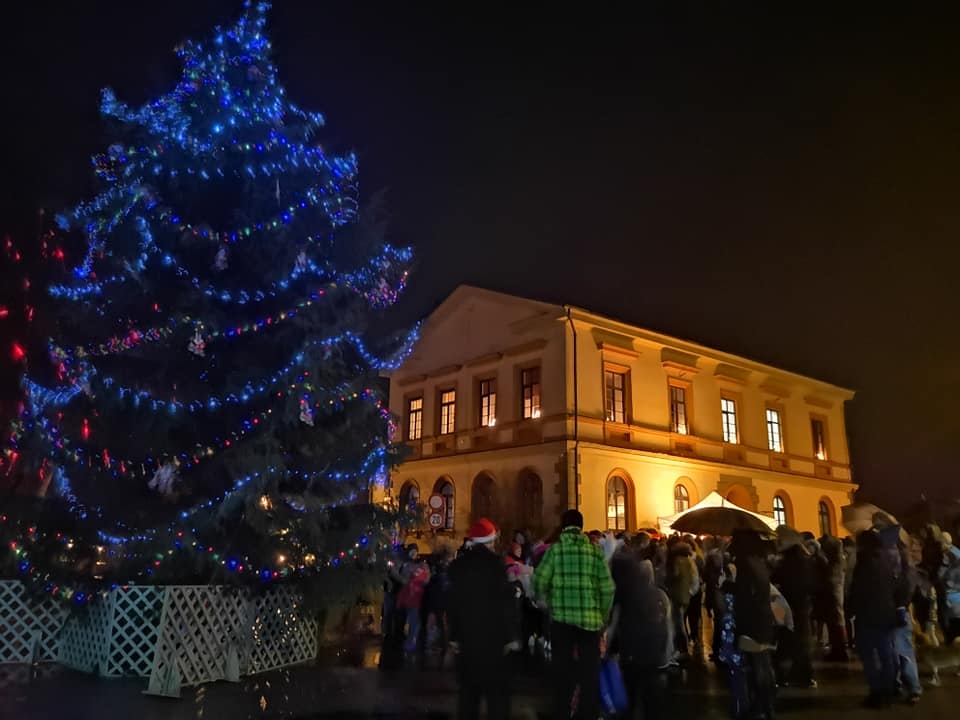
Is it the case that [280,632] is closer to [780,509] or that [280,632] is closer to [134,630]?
[134,630]

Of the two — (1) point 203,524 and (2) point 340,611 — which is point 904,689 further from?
(1) point 203,524

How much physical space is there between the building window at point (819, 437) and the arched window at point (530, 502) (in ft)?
56.3

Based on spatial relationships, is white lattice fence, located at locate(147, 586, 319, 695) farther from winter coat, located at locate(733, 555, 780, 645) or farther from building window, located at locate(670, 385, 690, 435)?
building window, located at locate(670, 385, 690, 435)

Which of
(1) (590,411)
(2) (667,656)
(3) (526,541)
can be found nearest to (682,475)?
(1) (590,411)

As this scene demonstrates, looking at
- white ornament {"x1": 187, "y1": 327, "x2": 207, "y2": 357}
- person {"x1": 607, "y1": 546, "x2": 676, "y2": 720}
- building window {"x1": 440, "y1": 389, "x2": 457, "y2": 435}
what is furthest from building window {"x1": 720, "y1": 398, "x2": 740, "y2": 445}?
person {"x1": 607, "y1": 546, "x2": 676, "y2": 720}

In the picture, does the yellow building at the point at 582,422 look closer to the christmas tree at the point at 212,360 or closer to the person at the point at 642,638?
the christmas tree at the point at 212,360

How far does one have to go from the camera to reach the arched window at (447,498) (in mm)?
30141

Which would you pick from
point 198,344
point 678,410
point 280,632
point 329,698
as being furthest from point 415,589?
point 678,410

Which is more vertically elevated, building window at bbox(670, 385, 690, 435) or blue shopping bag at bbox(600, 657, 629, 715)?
building window at bbox(670, 385, 690, 435)

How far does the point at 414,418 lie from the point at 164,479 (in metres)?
23.0

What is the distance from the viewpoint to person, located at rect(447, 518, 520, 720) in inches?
244

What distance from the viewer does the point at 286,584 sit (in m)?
10.5

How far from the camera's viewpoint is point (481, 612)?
→ 6.25 metres

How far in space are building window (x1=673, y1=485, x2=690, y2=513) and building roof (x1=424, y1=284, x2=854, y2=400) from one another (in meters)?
5.54
